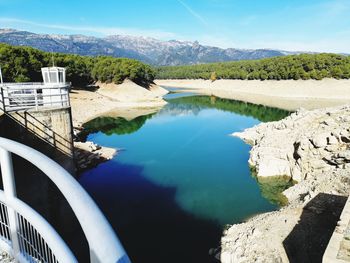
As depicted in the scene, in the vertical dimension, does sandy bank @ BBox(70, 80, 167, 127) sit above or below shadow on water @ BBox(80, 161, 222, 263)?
above

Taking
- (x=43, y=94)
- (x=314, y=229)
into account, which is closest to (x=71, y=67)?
(x=43, y=94)

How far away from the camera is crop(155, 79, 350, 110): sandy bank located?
63.9 meters

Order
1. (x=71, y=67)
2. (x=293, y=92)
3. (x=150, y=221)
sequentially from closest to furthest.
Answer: (x=150, y=221) → (x=71, y=67) → (x=293, y=92)

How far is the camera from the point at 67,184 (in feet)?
6.25

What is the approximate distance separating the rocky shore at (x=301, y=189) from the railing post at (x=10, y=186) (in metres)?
9.50

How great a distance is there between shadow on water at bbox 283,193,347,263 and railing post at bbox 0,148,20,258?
9975 mm

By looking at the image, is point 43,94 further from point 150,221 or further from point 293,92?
point 293,92

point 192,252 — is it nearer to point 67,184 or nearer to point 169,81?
point 67,184

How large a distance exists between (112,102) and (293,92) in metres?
48.9

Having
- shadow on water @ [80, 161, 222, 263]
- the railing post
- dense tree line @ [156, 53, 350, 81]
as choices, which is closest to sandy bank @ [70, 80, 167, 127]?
shadow on water @ [80, 161, 222, 263]

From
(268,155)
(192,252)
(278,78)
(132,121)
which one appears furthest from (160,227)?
(278,78)

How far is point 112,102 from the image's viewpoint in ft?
193

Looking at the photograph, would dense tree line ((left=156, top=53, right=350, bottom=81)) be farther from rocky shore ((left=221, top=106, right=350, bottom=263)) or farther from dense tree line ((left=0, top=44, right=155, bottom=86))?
rocky shore ((left=221, top=106, right=350, bottom=263))

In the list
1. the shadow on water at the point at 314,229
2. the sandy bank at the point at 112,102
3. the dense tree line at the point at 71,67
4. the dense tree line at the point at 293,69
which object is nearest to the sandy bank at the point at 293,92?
the dense tree line at the point at 293,69
